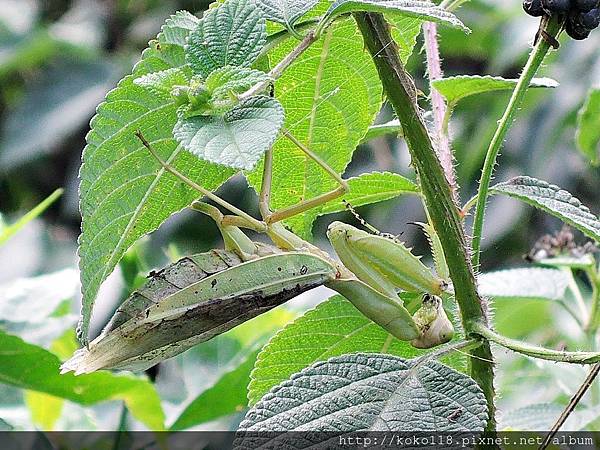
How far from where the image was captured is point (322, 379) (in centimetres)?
55

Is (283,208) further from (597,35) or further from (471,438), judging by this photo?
(597,35)

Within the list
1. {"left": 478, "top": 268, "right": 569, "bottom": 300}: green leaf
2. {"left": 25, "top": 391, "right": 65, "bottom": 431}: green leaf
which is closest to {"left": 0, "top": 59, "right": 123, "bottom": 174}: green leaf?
{"left": 25, "top": 391, "right": 65, "bottom": 431}: green leaf

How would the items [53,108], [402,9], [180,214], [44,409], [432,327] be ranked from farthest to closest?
[53,108], [180,214], [44,409], [432,327], [402,9]

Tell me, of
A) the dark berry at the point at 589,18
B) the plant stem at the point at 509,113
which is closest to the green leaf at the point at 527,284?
the plant stem at the point at 509,113

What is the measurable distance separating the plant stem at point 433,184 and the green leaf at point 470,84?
0.09 m

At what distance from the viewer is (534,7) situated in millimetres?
566

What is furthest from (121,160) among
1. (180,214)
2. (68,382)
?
(180,214)

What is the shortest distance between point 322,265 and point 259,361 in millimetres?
102

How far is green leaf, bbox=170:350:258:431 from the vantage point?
97cm

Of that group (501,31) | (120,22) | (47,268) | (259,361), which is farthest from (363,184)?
(120,22)

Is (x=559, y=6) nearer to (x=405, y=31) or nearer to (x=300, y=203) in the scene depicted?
(x=405, y=31)

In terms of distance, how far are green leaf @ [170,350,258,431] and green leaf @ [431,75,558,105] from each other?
0.43 meters

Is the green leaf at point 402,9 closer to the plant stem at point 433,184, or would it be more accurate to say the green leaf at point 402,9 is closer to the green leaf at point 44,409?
the plant stem at point 433,184

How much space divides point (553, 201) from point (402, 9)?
9.1 inches
